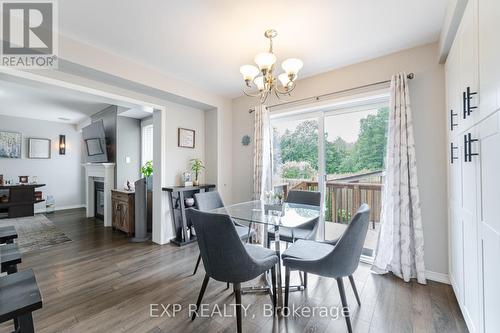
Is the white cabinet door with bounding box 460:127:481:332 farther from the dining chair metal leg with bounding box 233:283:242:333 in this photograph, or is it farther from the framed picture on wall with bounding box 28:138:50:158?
the framed picture on wall with bounding box 28:138:50:158

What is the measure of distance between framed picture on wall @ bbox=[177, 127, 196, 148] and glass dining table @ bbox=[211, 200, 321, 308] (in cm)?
172

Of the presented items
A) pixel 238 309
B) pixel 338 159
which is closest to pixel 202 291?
pixel 238 309

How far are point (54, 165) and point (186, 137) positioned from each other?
5209 millimetres

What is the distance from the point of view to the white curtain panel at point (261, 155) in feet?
11.7

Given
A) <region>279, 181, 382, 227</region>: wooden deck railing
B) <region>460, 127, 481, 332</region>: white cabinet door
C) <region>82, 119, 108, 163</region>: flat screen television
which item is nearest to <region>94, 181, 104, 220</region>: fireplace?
<region>82, 119, 108, 163</region>: flat screen television

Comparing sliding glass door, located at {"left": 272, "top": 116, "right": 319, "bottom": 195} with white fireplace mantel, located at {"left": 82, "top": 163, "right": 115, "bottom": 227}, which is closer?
sliding glass door, located at {"left": 272, "top": 116, "right": 319, "bottom": 195}

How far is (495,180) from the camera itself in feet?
3.76

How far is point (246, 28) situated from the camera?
2102mm

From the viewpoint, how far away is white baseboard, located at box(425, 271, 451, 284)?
89.4 inches

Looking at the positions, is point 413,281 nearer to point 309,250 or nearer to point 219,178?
point 309,250

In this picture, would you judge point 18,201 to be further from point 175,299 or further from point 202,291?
point 202,291

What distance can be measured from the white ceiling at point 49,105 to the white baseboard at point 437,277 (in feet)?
14.0

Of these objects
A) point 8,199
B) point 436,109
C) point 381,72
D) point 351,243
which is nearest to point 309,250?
point 351,243

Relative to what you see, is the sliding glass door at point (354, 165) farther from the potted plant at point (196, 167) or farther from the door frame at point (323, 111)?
the potted plant at point (196, 167)
